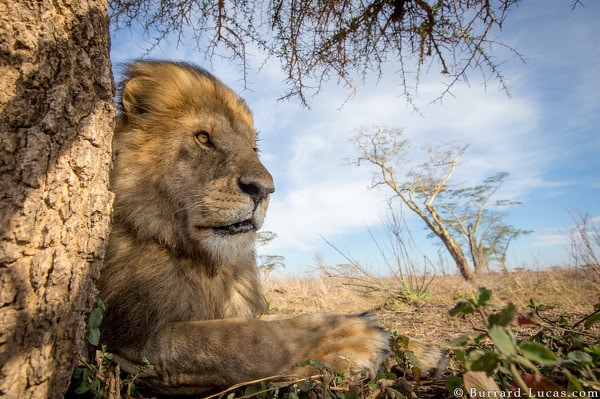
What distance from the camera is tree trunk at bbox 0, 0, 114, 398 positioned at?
1137mm

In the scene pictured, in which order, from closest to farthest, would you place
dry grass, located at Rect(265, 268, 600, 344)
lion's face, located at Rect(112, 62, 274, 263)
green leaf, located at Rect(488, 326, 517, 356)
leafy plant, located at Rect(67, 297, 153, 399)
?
1. green leaf, located at Rect(488, 326, 517, 356)
2. leafy plant, located at Rect(67, 297, 153, 399)
3. lion's face, located at Rect(112, 62, 274, 263)
4. dry grass, located at Rect(265, 268, 600, 344)

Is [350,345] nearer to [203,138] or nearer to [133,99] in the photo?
[203,138]

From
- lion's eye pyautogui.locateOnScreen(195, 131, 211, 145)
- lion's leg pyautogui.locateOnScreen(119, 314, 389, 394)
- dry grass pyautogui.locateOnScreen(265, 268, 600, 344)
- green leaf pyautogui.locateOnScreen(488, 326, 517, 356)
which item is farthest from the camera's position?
dry grass pyautogui.locateOnScreen(265, 268, 600, 344)

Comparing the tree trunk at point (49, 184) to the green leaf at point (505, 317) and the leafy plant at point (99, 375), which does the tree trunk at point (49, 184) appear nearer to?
the leafy plant at point (99, 375)

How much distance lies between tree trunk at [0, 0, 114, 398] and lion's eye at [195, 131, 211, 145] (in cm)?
83

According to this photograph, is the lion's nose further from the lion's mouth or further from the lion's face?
the lion's mouth

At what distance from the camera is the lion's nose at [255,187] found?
6.96 feet

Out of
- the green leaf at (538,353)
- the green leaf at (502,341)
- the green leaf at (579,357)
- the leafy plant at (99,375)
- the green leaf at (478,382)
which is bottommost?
the leafy plant at (99,375)

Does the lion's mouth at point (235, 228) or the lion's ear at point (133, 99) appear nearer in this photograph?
the lion's mouth at point (235, 228)

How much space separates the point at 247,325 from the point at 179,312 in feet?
1.24

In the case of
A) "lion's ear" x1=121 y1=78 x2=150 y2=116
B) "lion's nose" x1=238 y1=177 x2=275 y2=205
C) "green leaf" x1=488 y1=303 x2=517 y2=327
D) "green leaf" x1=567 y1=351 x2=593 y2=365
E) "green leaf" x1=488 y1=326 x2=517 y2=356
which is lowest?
"green leaf" x1=567 y1=351 x2=593 y2=365

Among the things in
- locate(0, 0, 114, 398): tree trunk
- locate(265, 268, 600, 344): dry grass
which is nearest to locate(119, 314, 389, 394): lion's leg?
locate(0, 0, 114, 398): tree trunk

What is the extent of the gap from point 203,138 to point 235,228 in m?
0.59

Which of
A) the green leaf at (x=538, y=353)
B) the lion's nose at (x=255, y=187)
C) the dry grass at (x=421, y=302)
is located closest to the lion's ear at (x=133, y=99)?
the lion's nose at (x=255, y=187)
